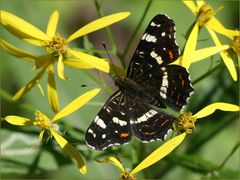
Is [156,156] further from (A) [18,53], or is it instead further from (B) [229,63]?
(A) [18,53]

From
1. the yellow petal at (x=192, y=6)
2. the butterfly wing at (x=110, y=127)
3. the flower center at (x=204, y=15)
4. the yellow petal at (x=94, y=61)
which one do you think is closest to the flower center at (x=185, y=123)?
the butterfly wing at (x=110, y=127)

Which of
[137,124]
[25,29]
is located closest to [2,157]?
[25,29]

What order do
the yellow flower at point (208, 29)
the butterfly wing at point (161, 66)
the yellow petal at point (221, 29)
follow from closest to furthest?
the butterfly wing at point (161, 66), the yellow flower at point (208, 29), the yellow petal at point (221, 29)

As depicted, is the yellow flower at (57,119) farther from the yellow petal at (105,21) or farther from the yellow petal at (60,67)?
the yellow petal at (105,21)

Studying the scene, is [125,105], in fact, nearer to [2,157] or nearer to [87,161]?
[87,161]

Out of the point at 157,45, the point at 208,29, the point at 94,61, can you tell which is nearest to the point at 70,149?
the point at 94,61

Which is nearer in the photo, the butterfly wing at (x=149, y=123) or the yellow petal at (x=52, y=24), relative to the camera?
the butterfly wing at (x=149, y=123)
